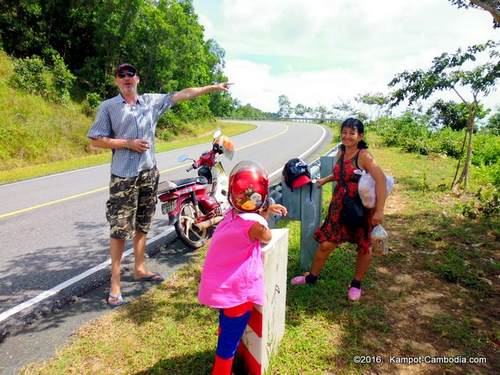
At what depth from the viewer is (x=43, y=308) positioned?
3.41 m

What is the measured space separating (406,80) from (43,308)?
740 centimetres

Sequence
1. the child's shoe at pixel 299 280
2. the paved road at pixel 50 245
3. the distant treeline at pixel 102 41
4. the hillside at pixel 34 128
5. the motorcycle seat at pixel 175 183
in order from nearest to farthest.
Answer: the paved road at pixel 50 245
the child's shoe at pixel 299 280
the motorcycle seat at pixel 175 183
the hillside at pixel 34 128
the distant treeline at pixel 102 41

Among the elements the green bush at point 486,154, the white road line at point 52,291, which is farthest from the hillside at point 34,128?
the green bush at point 486,154

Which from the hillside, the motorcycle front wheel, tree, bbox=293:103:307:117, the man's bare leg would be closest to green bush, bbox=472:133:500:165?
the motorcycle front wheel

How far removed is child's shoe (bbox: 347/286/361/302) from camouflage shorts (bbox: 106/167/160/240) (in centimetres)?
221

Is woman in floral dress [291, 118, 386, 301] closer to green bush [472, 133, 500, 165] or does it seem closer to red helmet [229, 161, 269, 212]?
red helmet [229, 161, 269, 212]

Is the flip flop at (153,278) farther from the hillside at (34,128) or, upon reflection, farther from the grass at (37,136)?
the hillside at (34,128)

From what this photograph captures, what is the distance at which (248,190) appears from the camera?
2203mm

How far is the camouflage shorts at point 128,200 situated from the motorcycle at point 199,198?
701 millimetres

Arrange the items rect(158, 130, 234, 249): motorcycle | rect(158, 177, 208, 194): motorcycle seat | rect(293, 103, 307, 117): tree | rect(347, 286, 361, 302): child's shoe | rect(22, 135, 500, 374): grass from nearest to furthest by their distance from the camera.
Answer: rect(22, 135, 500, 374): grass → rect(347, 286, 361, 302): child's shoe → rect(158, 177, 208, 194): motorcycle seat → rect(158, 130, 234, 249): motorcycle → rect(293, 103, 307, 117): tree

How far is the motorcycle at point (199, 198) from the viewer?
14.7 ft

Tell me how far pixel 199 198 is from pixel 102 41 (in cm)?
2121

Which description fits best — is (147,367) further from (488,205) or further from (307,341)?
(488,205)

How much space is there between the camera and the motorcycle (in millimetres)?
4484
